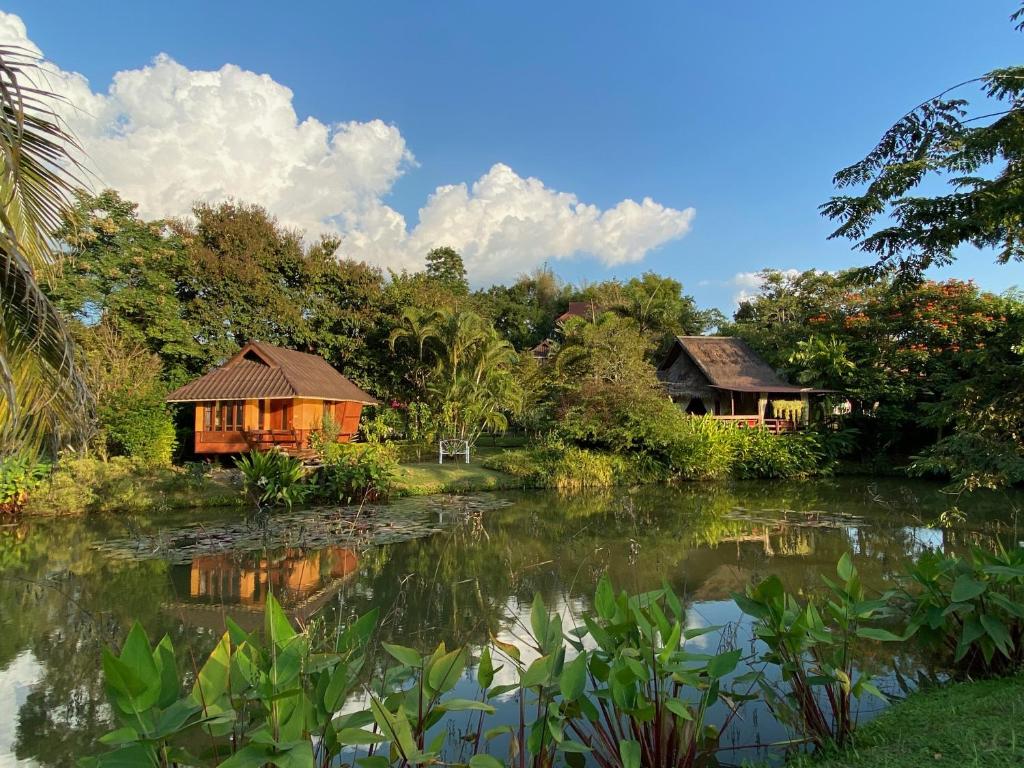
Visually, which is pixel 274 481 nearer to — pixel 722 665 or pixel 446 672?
pixel 446 672

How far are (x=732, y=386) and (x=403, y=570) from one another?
15.8m

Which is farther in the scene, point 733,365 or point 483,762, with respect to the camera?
point 733,365

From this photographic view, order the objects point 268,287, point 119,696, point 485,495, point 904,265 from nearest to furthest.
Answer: point 119,696
point 904,265
point 485,495
point 268,287

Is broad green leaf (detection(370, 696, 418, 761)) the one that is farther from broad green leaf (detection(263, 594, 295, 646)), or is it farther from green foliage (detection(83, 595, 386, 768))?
broad green leaf (detection(263, 594, 295, 646))

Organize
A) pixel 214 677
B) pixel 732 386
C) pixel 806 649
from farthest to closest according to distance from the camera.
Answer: pixel 732 386
pixel 806 649
pixel 214 677

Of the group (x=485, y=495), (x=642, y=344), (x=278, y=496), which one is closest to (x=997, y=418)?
(x=485, y=495)

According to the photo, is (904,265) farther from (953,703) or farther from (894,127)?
(953,703)

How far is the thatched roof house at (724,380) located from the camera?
66.7 feet

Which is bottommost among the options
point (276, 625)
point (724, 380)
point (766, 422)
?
point (276, 625)

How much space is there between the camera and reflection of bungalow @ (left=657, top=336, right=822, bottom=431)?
1972 cm

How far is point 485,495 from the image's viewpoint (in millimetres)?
13461

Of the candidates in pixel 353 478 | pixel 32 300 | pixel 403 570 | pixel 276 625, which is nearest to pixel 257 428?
pixel 353 478

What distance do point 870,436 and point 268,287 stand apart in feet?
68.4

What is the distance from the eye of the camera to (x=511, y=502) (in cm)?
1263
